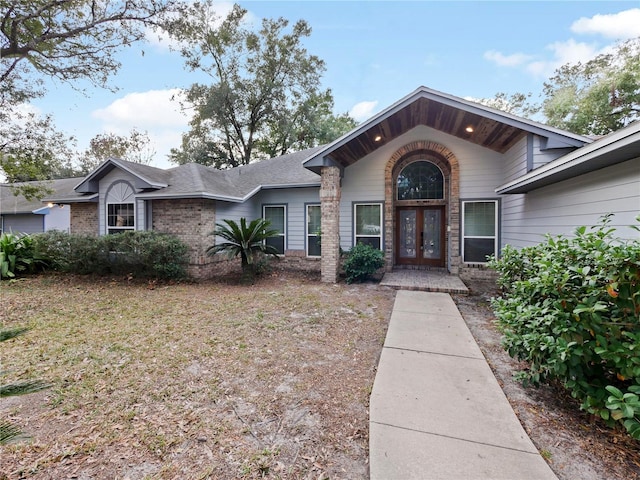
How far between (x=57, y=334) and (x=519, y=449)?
6.30m

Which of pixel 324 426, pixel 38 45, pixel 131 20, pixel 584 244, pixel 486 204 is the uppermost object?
pixel 131 20

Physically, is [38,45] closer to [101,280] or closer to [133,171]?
[133,171]

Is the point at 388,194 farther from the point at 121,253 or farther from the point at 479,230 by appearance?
the point at 121,253

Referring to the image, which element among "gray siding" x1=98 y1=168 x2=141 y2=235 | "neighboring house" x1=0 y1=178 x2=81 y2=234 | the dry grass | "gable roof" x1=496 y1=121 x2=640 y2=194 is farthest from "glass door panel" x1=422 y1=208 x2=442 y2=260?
"neighboring house" x1=0 y1=178 x2=81 y2=234

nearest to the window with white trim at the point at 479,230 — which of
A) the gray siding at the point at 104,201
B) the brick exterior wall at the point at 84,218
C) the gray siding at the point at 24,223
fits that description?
the gray siding at the point at 104,201

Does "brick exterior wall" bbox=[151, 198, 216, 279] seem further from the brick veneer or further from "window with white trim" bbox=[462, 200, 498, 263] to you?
"window with white trim" bbox=[462, 200, 498, 263]

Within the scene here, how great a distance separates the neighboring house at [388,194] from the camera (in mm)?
7137

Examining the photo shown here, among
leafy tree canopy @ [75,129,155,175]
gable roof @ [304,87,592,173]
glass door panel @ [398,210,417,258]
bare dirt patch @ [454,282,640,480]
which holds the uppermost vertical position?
leafy tree canopy @ [75,129,155,175]

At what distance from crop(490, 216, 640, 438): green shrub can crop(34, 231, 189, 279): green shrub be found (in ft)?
27.6

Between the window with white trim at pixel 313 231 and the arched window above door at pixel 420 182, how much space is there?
9.71ft

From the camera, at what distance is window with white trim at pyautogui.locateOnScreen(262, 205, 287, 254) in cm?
1078

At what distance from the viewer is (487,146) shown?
8.34 metres

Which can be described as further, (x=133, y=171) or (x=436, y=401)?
(x=133, y=171)

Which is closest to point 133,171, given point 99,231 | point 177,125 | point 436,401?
point 99,231
